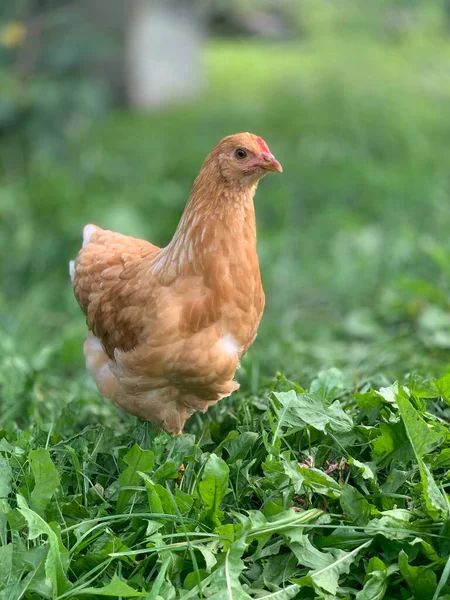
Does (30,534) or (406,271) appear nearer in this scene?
(30,534)

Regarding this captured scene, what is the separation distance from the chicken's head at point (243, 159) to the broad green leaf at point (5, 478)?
3.65ft

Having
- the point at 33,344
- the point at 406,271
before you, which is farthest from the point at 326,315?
the point at 33,344

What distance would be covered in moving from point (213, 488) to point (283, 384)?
2.32 feet

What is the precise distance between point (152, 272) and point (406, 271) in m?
3.25

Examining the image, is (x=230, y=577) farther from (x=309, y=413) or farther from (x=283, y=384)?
(x=283, y=384)

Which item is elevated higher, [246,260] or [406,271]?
[246,260]

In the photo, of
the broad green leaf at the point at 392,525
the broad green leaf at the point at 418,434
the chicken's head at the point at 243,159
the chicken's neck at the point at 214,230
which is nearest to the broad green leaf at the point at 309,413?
the broad green leaf at the point at 418,434

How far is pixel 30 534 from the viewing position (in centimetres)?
219

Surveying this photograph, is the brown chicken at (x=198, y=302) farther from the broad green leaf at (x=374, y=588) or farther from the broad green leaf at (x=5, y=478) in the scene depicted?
the broad green leaf at (x=374, y=588)

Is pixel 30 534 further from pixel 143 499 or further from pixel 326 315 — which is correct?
pixel 326 315

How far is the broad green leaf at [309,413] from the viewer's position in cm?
258

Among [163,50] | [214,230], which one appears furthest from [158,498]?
[163,50]

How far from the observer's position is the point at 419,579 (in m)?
2.16

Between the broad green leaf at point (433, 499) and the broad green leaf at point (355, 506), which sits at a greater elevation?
the broad green leaf at point (433, 499)
